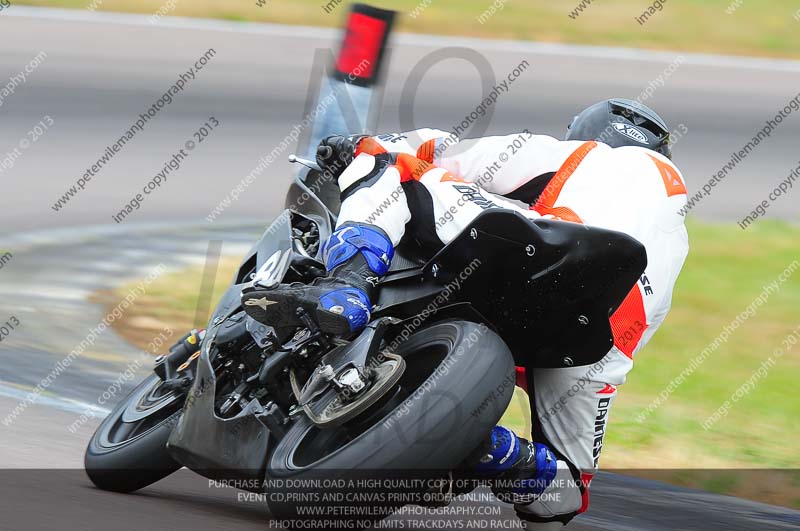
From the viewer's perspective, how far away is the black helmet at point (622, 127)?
4539 millimetres

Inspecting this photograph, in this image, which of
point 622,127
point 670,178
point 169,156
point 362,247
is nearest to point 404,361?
point 362,247

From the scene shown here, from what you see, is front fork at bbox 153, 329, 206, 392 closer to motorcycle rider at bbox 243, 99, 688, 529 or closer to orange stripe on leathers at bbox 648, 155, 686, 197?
A: motorcycle rider at bbox 243, 99, 688, 529

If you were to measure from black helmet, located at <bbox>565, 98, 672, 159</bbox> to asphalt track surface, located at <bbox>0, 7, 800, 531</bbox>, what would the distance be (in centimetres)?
139

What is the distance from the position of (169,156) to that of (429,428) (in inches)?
343

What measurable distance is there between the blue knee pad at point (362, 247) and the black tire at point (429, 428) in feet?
1.02

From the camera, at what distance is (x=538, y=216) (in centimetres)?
402

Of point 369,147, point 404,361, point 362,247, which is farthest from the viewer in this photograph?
point 369,147

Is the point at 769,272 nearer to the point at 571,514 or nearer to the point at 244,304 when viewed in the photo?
the point at 571,514

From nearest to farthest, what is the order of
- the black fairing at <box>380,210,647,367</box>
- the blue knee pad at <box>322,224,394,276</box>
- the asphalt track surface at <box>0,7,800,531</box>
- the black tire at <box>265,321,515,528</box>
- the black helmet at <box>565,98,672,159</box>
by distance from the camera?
the black tire at <box>265,321,515,528</box> → the black fairing at <box>380,210,647,367</box> → the blue knee pad at <box>322,224,394,276</box> → the black helmet at <box>565,98,672,159</box> → the asphalt track surface at <box>0,7,800,531</box>

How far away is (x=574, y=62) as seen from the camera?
54.0ft

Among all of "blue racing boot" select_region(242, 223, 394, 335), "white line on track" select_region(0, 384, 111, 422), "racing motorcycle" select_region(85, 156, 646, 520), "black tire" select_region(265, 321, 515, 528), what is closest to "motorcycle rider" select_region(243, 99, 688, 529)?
"blue racing boot" select_region(242, 223, 394, 335)

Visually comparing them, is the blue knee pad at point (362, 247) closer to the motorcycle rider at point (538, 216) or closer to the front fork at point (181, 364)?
the motorcycle rider at point (538, 216)

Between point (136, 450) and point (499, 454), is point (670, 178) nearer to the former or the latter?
point (499, 454)

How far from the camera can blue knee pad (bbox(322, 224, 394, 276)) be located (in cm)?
400
